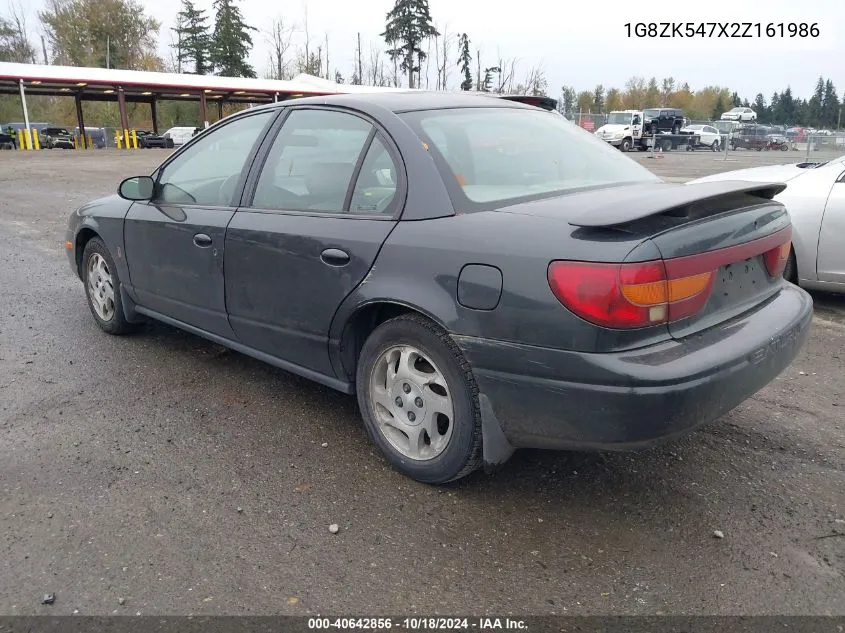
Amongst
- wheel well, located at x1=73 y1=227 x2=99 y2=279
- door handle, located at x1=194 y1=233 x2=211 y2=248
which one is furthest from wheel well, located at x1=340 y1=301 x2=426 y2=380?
wheel well, located at x1=73 y1=227 x2=99 y2=279

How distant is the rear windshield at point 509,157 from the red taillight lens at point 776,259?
0.69 meters

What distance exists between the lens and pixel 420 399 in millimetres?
2832

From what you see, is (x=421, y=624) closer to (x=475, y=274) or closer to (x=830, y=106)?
(x=475, y=274)

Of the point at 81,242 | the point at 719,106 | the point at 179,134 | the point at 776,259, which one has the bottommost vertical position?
the point at 179,134

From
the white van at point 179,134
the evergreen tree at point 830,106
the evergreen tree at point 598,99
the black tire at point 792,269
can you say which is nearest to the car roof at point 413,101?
the black tire at point 792,269

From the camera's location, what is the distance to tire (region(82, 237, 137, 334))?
469 cm

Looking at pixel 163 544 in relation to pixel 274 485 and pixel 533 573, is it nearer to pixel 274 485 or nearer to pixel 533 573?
pixel 274 485

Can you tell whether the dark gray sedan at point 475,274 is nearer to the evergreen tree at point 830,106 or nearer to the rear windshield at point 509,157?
the rear windshield at point 509,157

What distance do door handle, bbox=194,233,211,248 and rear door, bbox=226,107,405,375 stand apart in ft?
0.64

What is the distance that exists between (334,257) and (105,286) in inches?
103

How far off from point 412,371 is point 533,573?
917 millimetres

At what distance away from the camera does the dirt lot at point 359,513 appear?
225 cm

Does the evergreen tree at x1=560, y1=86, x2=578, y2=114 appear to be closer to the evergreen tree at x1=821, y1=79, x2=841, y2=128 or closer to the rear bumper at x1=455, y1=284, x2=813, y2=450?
the evergreen tree at x1=821, y1=79, x2=841, y2=128

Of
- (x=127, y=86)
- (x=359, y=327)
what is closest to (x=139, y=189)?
(x=359, y=327)
